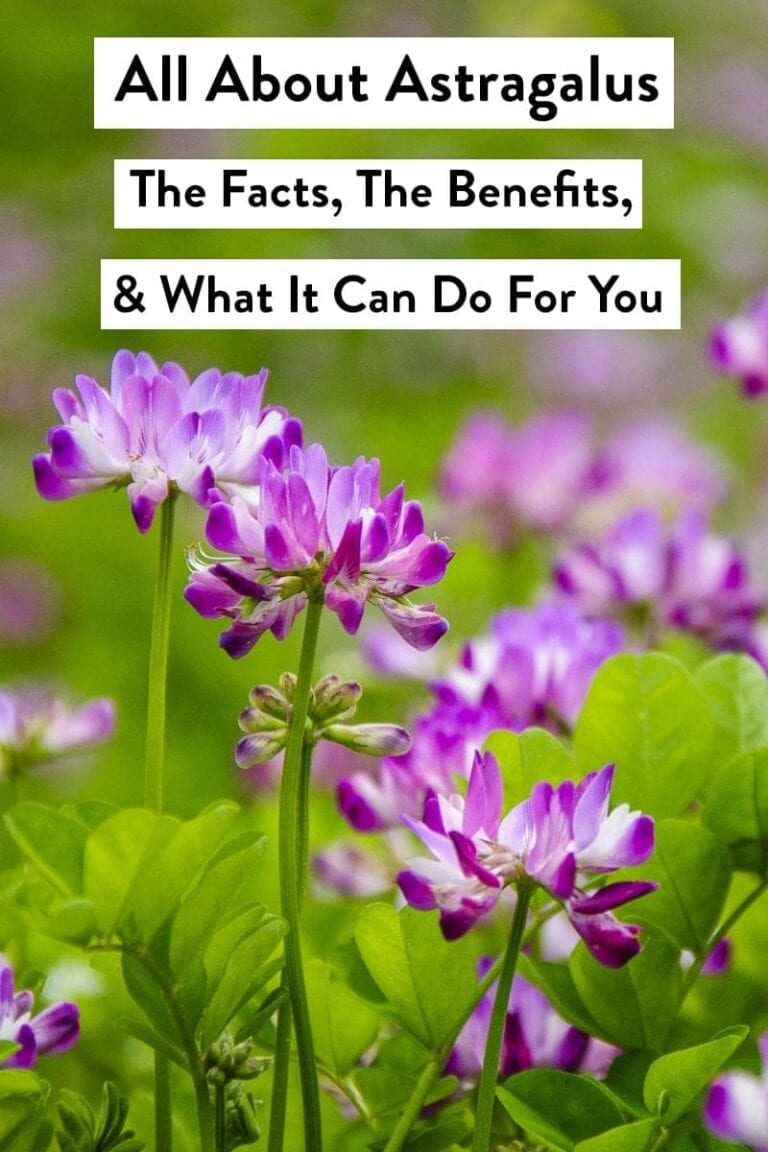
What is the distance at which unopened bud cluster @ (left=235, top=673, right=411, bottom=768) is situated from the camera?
1.38 feet

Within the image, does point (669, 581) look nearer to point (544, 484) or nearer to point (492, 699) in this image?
point (492, 699)

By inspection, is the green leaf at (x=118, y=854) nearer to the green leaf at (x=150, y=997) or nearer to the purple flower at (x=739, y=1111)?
the green leaf at (x=150, y=997)

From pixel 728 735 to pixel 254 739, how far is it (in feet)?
0.67

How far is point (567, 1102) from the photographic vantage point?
1.39 ft

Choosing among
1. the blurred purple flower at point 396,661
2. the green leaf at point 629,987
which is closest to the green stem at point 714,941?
the green leaf at point 629,987

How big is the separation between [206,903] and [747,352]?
1.58 ft

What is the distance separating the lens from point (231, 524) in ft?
1.34

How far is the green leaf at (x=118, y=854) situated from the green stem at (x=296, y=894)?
31mm

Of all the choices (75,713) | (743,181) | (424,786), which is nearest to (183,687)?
(75,713)

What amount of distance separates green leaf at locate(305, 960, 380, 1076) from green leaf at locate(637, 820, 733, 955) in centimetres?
9

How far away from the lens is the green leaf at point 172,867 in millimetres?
385

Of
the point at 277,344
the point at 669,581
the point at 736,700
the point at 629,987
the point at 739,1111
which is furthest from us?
the point at 277,344

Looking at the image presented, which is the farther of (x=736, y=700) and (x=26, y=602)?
(x=26, y=602)

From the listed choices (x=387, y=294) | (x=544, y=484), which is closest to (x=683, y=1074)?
(x=387, y=294)
